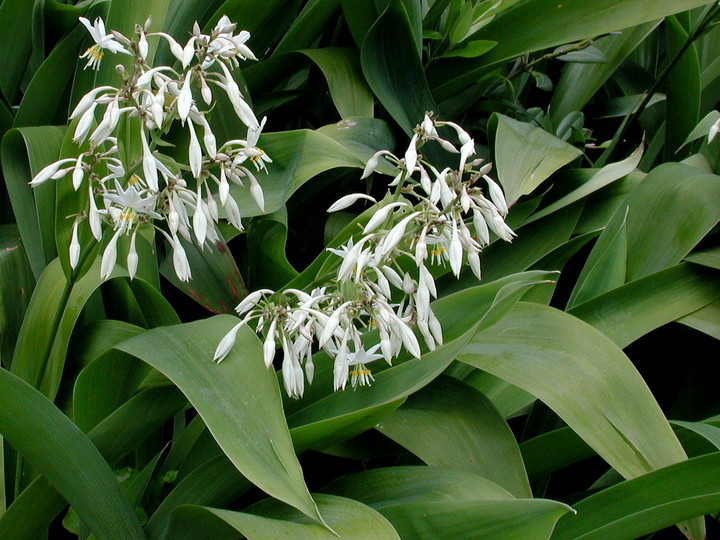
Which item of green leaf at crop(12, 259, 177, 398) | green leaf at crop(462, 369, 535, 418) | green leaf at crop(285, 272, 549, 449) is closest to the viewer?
green leaf at crop(285, 272, 549, 449)

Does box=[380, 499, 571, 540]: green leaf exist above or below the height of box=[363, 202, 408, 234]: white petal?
below

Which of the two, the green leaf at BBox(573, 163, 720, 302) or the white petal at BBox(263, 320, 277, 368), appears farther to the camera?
the green leaf at BBox(573, 163, 720, 302)

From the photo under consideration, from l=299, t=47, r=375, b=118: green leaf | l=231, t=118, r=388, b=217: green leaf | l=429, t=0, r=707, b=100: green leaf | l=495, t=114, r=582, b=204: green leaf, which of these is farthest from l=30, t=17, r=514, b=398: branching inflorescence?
l=429, t=0, r=707, b=100: green leaf

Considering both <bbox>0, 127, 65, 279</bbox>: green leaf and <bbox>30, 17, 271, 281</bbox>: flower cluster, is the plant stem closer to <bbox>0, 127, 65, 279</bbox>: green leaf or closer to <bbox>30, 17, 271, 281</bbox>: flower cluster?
<bbox>30, 17, 271, 281</bbox>: flower cluster

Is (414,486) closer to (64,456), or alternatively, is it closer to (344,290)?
(344,290)

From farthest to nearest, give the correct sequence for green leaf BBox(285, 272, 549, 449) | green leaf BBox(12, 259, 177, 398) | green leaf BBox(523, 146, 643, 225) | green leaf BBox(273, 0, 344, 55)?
green leaf BBox(273, 0, 344, 55) → green leaf BBox(523, 146, 643, 225) → green leaf BBox(12, 259, 177, 398) → green leaf BBox(285, 272, 549, 449)

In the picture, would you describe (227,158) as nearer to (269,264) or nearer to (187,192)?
(187,192)
